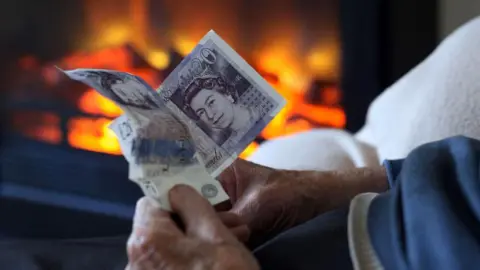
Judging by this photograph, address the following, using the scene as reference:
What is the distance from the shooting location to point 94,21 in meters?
1.82

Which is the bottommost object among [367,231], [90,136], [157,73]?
[90,136]

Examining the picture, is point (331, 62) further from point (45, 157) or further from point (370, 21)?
point (45, 157)

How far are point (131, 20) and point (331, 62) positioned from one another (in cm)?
48

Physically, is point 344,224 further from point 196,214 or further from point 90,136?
point 90,136

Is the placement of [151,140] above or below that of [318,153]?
above

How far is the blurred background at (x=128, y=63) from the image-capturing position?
1479mm

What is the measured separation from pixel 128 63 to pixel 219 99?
106 centimetres

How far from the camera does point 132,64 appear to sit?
178 centimetres

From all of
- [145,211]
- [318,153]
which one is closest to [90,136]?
[318,153]

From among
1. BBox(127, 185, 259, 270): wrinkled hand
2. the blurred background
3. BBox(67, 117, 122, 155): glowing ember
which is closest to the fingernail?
BBox(127, 185, 259, 270): wrinkled hand

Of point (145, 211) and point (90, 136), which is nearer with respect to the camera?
point (145, 211)

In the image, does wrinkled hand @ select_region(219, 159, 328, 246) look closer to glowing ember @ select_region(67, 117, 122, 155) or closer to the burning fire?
the burning fire

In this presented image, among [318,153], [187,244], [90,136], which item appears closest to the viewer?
[187,244]

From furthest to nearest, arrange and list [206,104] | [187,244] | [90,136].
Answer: [90,136] → [206,104] → [187,244]
